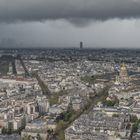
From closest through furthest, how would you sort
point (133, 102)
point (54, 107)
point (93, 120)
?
point (93, 120), point (54, 107), point (133, 102)

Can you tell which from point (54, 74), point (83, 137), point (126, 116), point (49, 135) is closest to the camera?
point (83, 137)

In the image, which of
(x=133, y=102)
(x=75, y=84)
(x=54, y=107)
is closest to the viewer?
(x=54, y=107)

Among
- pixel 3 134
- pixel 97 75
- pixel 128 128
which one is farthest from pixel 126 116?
pixel 97 75

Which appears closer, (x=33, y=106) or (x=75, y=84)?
(x=33, y=106)

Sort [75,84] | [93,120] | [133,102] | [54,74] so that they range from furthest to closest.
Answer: [54,74]
[75,84]
[133,102]
[93,120]

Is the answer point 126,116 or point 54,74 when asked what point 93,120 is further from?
point 54,74

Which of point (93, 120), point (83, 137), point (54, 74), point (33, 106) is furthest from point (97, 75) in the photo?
point (83, 137)

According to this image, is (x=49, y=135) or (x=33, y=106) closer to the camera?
(x=49, y=135)

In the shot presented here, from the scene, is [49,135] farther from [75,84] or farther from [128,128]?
[75,84]
